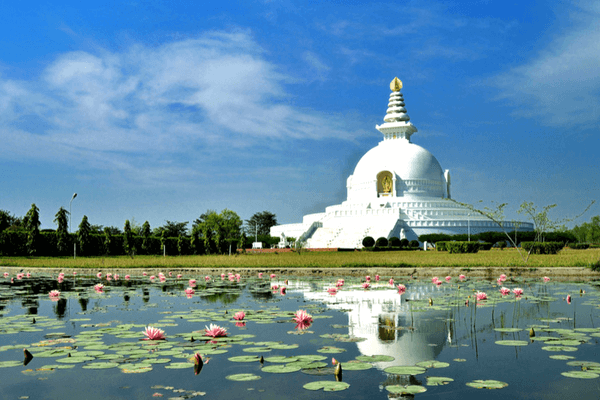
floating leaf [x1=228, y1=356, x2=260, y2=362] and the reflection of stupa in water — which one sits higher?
floating leaf [x1=228, y1=356, x2=260, y2=362]

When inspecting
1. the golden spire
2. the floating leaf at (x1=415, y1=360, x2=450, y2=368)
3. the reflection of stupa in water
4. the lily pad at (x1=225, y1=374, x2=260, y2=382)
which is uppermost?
the golden spire

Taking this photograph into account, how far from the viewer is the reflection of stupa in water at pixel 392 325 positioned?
215 inches

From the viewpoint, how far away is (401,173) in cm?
6575

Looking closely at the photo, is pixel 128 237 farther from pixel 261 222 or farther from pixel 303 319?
pixel 261 222

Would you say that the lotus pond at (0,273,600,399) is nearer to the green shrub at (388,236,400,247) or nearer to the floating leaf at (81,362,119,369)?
the floating leaf at (81,362,119,369)

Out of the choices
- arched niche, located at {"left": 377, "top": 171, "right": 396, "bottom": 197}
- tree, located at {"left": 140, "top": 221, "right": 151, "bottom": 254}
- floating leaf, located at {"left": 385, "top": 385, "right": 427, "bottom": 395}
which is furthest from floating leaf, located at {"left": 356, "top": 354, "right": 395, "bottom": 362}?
arched niche, located at {"left": 377, "top": 171, "right": 396, "bottom": 197}

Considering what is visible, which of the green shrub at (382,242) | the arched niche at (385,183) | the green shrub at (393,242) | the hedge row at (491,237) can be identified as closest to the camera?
the green shrub at (382,242)

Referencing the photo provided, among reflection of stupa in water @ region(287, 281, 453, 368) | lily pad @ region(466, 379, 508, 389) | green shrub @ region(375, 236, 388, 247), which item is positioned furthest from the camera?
green shrub @ region(375, 236, 388, 247)

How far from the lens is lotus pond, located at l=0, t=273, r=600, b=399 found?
4129 mm

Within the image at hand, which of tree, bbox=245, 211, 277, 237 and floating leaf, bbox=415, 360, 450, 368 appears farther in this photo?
tree, bbox=245, 211, 277, 237

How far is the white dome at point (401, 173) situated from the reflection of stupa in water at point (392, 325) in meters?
54.8

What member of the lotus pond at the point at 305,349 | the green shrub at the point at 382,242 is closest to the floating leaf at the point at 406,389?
the lotus pond at the point at 305,349

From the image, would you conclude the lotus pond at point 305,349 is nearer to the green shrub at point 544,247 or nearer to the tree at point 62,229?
the green shrub at point 544,247

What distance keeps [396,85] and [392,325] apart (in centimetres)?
6931
